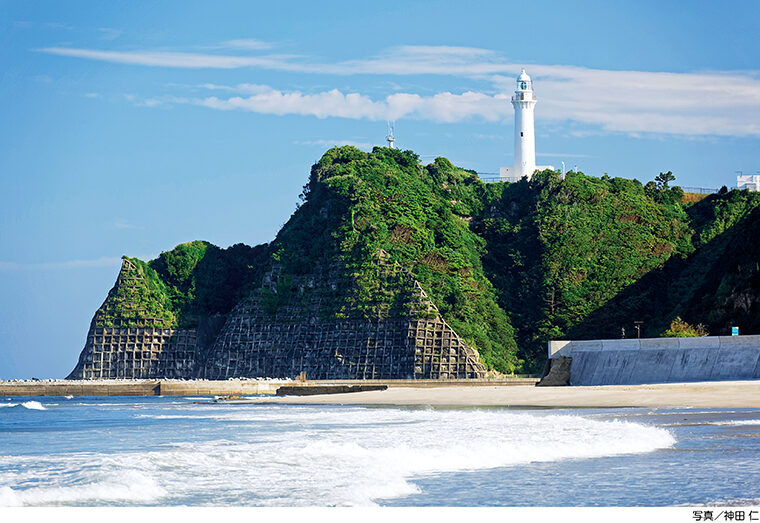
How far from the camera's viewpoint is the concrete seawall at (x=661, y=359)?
131ft

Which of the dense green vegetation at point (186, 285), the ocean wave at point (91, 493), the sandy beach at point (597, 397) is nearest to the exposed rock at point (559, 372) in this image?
the sandy beach at point (597, 397)

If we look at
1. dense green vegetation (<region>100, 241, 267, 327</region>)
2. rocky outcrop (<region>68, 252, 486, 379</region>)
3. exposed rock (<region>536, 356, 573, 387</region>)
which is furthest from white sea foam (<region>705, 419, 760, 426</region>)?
dense green vegetation (<region>100, 241, 267, 327</region>)

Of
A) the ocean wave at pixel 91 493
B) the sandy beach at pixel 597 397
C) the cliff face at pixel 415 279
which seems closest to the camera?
the ocean wave at pixel 91 493

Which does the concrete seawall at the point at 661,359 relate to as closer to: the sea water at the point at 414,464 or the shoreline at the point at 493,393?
the shoreline at the point at 493,393

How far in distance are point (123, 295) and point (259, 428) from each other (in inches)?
2595

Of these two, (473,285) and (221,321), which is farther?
(221,321)

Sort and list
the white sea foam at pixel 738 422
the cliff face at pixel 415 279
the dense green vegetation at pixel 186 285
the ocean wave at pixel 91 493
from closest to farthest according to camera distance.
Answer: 1. the ocean wave at pixel 91 493
2. the white sea foam at pixel 738 422
3. the cliff face at pixel 415 279
4. the dense green vegetation at pixel 186 285

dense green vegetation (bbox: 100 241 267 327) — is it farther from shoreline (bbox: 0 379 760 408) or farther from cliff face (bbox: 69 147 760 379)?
shoreline (bbox: 0 379 760 408)

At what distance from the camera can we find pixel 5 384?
264 feet

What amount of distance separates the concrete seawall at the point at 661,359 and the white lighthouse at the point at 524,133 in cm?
4676

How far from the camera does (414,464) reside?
18750mm

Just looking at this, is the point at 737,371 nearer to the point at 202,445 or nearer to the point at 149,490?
the point at 202,445

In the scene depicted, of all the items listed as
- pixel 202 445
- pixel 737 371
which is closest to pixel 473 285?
pixel 737 371

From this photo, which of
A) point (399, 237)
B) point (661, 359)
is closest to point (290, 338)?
point (399, 237)
